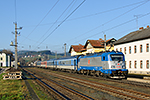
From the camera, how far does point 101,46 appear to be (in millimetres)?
60750

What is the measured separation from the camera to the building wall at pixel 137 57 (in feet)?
119

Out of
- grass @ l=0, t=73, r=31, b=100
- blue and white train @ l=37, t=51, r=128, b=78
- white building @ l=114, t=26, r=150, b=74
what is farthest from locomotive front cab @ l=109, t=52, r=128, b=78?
white building @ l=114, t=26, r=150, b=74

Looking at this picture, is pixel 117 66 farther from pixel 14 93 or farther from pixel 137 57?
pixel 137 57

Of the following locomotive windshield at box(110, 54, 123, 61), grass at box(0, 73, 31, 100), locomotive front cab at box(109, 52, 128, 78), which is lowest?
grass at box(0, 73, 31, 100)

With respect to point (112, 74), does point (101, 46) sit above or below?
above

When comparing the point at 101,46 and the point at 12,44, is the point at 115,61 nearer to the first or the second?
the point at 12,44

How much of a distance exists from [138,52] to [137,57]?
1.10 metres

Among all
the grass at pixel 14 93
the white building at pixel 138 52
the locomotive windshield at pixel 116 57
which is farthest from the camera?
the white building at pixel 138 52

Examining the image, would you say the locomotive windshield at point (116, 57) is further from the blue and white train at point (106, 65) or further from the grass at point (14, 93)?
the grass at point (14, 93)

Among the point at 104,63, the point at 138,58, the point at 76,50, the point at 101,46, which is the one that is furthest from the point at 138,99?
the point at 76,50

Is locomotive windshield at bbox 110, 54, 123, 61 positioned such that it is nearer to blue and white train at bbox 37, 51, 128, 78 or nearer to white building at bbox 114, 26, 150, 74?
blue and white train at bbox 37, 51, 128, 78

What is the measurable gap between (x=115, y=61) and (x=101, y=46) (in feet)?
125

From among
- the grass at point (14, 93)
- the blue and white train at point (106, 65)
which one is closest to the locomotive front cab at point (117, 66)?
the blue and white train at point (106, 65)

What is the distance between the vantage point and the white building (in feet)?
119
